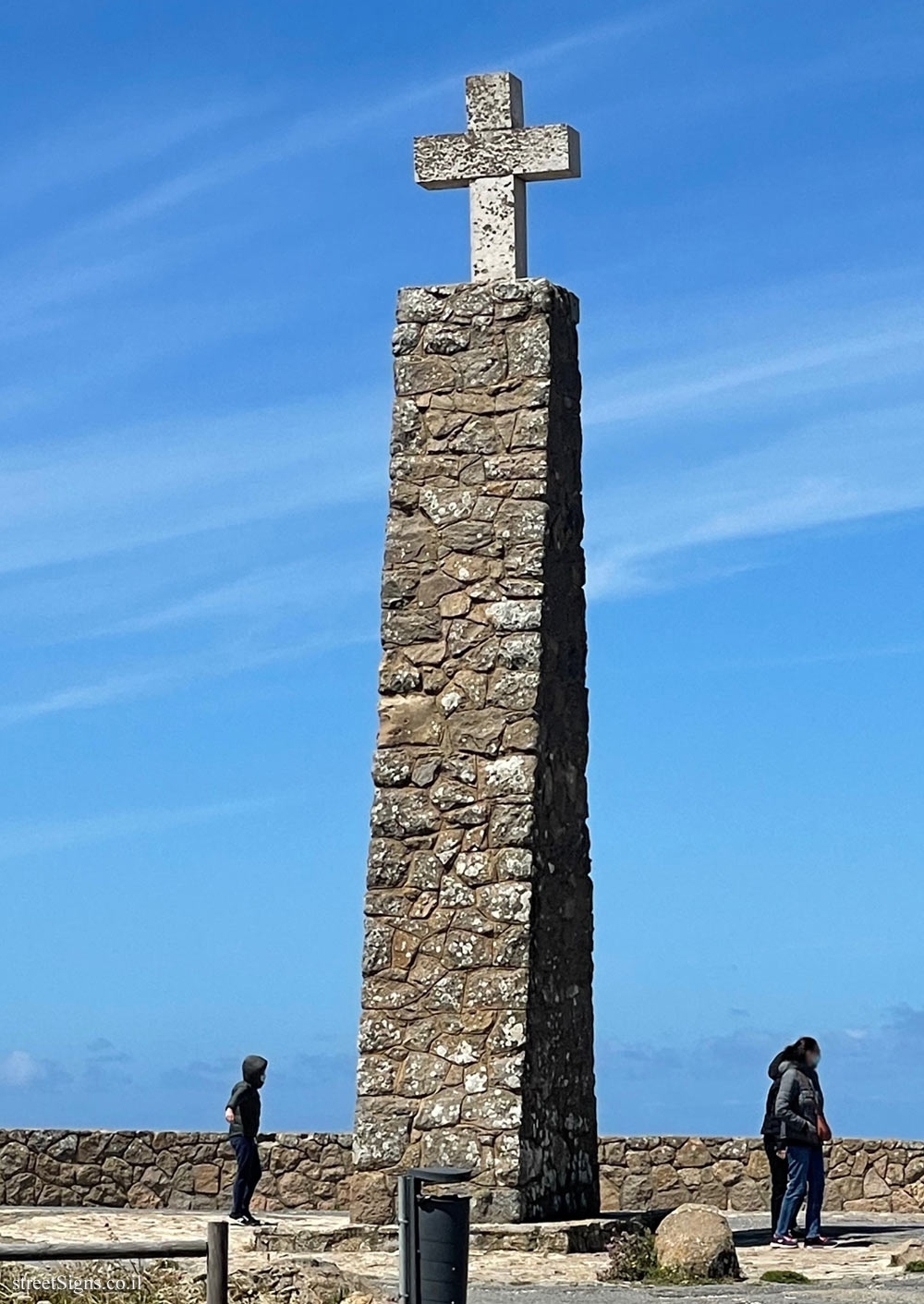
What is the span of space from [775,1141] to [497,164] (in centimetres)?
752

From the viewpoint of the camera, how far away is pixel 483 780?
672 inches

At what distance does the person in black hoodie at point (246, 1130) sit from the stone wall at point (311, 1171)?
8.38ft

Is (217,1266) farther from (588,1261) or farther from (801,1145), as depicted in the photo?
(801,1145)

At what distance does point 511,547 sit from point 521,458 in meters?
0.65

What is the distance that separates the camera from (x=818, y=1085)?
56.5 feet

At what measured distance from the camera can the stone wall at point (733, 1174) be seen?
69.3ft

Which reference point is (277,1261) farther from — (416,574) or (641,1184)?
(641,1184)

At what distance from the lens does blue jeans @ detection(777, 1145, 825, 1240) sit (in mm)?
16875

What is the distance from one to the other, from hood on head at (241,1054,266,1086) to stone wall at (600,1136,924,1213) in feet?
12.8

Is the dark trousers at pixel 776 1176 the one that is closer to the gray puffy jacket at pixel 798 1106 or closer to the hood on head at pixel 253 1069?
the gray puffy jacket at pixel 798 1106

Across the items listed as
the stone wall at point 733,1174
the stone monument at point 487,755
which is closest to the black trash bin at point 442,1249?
the stone monument at point 487,755

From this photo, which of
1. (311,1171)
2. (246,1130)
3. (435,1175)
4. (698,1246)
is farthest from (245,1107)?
(435,1175)

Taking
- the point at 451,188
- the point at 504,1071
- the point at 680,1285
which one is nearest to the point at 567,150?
the point at 451,188

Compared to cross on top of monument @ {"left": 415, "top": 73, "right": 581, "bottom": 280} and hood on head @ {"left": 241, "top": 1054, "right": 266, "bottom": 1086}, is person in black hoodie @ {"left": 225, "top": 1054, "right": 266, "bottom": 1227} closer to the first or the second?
hood on head @ {"left": 241, "top": 1054, "right": 266, "bottom": 1086}
